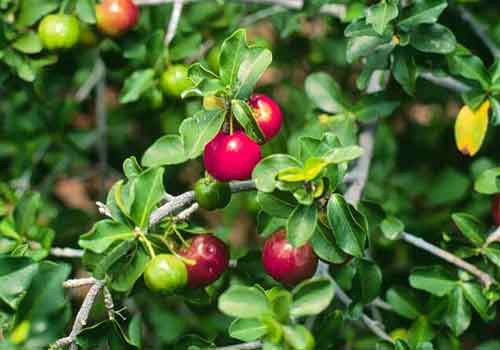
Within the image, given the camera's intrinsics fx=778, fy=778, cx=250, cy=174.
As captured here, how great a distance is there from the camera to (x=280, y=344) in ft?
4.86

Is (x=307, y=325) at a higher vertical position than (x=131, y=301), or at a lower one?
higher

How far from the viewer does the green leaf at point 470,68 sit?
197 centimetres

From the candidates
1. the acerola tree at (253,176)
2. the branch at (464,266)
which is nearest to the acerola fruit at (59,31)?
the acerola tree at (253,176)

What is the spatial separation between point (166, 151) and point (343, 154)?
1.43 feet

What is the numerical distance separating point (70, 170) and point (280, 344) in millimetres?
1843

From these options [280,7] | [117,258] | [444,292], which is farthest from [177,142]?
[280,7]

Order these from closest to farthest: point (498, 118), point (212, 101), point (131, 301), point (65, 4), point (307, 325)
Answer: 1. point (212, 101)
2. point (498, 118)
3. point (307, 325)
4. point (65, 4)
5. point (131, 301)

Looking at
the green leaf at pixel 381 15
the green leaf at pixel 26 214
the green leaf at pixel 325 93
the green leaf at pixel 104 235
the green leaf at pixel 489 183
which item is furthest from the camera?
the green leaf at pixel 325 93

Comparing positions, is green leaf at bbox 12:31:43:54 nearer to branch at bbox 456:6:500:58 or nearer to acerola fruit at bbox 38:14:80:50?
acerola fruit at bbox 38:14:80:50

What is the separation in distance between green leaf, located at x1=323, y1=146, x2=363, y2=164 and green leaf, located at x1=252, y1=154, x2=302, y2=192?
0.09 metres

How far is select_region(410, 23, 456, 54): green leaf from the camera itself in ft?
6.28

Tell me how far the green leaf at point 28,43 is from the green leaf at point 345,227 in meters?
1.03

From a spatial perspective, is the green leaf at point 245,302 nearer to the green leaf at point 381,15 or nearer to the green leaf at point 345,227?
the green leaf at point 345,227

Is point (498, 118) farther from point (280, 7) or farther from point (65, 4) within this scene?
point (65, 4)
